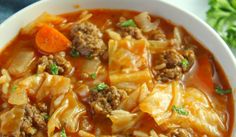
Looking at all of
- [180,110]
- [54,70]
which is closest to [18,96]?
[54,70]

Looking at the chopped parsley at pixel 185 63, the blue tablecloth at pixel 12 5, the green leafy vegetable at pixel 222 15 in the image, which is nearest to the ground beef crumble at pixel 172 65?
the chopped parsley at pixel 185 63

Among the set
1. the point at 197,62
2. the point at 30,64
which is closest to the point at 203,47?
the point at 197,62

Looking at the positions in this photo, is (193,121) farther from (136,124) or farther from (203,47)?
(203,47)

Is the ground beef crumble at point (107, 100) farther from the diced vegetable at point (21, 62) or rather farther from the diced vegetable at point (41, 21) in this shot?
the diced vegetable at point (41, 21)

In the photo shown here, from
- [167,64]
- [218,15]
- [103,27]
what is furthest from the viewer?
[218,15]

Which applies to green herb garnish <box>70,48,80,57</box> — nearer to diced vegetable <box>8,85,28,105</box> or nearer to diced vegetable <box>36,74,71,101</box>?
diced vegetable <box>36,74,71,101</box>

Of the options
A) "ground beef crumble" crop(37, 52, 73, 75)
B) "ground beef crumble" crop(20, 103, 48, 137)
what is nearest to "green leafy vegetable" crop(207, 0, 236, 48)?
"ground beef crumble" crop(37, 52, 73, 75)
